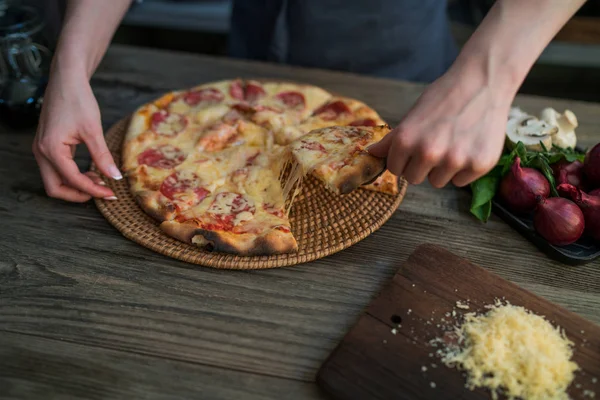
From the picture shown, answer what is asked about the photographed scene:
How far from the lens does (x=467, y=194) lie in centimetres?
171

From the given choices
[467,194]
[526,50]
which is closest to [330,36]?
[467,194]

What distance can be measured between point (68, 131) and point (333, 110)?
2.88 feet

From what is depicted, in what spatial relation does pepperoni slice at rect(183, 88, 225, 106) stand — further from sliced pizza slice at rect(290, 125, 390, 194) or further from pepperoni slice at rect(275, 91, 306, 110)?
sliced pizza slice at rect(290, 125, 390, 194)

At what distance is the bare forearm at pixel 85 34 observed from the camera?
5.09ft

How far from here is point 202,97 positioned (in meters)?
1.98

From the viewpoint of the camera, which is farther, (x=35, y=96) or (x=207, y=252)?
(x=35, y=96)

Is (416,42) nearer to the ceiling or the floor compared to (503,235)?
nearer to the ceiling

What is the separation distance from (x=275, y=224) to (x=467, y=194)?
25.4 inches

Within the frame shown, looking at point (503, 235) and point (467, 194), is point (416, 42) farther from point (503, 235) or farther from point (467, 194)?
point (503, 235)

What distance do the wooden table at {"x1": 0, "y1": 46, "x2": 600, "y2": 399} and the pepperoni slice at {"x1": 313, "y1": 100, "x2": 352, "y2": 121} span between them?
39 centimetres

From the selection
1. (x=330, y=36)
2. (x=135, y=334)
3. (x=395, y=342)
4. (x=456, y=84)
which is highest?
(x=456, y=84)

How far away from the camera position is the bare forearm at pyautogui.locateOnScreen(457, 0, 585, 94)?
1.27 meters

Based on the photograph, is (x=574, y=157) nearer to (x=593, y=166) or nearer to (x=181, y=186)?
(x=593, y=166)

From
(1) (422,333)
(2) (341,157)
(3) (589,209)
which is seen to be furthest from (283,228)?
(3) (589,209)
